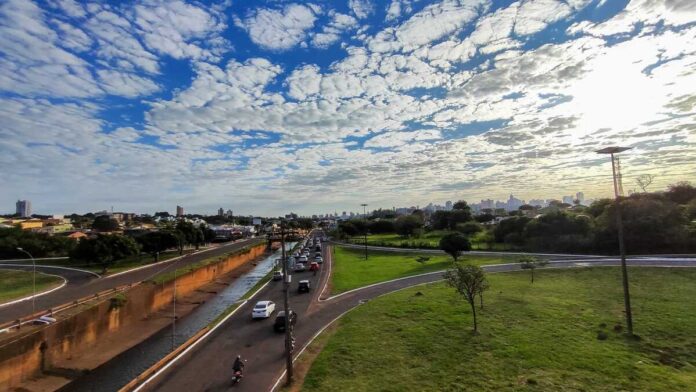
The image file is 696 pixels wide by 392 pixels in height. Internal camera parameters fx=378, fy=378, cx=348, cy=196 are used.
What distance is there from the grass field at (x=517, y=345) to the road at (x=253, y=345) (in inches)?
93.8

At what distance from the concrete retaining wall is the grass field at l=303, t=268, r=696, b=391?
60.4ft

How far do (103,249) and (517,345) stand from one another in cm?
5301

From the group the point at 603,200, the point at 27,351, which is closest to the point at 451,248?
the point at 603,200

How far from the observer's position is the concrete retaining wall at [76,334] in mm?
22578

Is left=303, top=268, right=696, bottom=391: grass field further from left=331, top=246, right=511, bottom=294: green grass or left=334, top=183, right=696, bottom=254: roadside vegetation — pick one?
left=334, top=183, right=696, bottom=254: roadside vegetation

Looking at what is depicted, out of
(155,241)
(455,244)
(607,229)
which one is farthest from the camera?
(155,241)

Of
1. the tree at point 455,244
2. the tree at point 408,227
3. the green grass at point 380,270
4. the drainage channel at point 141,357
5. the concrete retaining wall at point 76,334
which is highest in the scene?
the tree at point 408,227

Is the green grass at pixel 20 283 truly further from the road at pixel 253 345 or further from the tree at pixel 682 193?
the tree at pixel 682 193

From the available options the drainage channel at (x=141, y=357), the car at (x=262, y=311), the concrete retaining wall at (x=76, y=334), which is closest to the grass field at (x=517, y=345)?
the car at (x=262, y=311)

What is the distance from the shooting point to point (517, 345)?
21031 millimetres

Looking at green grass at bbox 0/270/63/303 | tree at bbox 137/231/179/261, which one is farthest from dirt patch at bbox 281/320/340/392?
tree at bbox 137/231/179/261

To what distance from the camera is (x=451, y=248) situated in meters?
54.8

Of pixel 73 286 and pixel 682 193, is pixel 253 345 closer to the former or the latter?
pixel 73 286

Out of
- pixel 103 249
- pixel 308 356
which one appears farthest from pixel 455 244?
pixel 103 249
